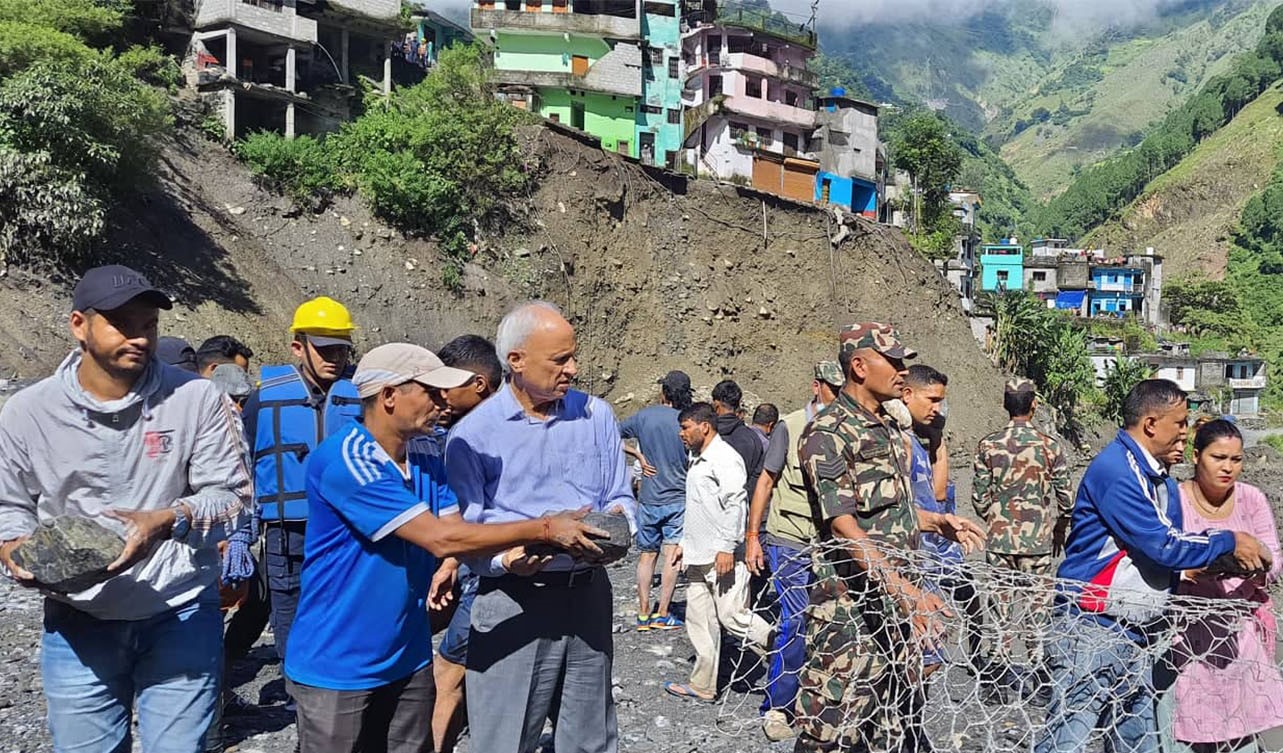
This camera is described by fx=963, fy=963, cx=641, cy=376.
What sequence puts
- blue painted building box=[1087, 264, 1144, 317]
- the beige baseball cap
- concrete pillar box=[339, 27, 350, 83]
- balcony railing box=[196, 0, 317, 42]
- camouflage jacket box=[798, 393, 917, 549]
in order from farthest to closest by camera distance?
blue painted building box=[1087, 264, 1144, 317] → concrete pillar box=[339, 27, 350, 83] → balcony railing box=[196, 0, 317, 42] → camouflage jacket box=[798, 393, 917, 549] → the beige baseball cap

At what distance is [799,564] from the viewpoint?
4.77 metres

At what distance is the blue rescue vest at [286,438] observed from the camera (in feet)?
13.8

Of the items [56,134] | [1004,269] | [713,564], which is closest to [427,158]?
[56,134]

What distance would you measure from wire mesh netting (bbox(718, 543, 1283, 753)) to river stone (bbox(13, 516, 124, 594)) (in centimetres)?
250

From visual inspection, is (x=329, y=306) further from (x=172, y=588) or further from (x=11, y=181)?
(x=11, y=181)

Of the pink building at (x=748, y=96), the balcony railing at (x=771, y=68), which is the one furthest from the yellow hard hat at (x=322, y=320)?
the balcony railing at (x=771, y=68)

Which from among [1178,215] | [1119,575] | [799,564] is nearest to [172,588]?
[799,564]

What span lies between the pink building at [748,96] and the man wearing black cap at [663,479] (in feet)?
88.4

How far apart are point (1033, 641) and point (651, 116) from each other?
3261 centimetres

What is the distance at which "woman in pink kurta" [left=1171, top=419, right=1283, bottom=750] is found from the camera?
12.0ft

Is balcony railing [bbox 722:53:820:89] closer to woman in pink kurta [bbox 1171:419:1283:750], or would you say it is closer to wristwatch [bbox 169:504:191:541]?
woman in pink kurta [bbox 1171:419:1283:750]

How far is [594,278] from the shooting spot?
2594 cm

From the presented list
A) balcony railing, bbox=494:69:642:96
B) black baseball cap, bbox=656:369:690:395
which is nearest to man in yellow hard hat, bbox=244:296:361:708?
black baseball cap, bbox=656:369:690:395

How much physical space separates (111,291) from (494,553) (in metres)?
1.35
